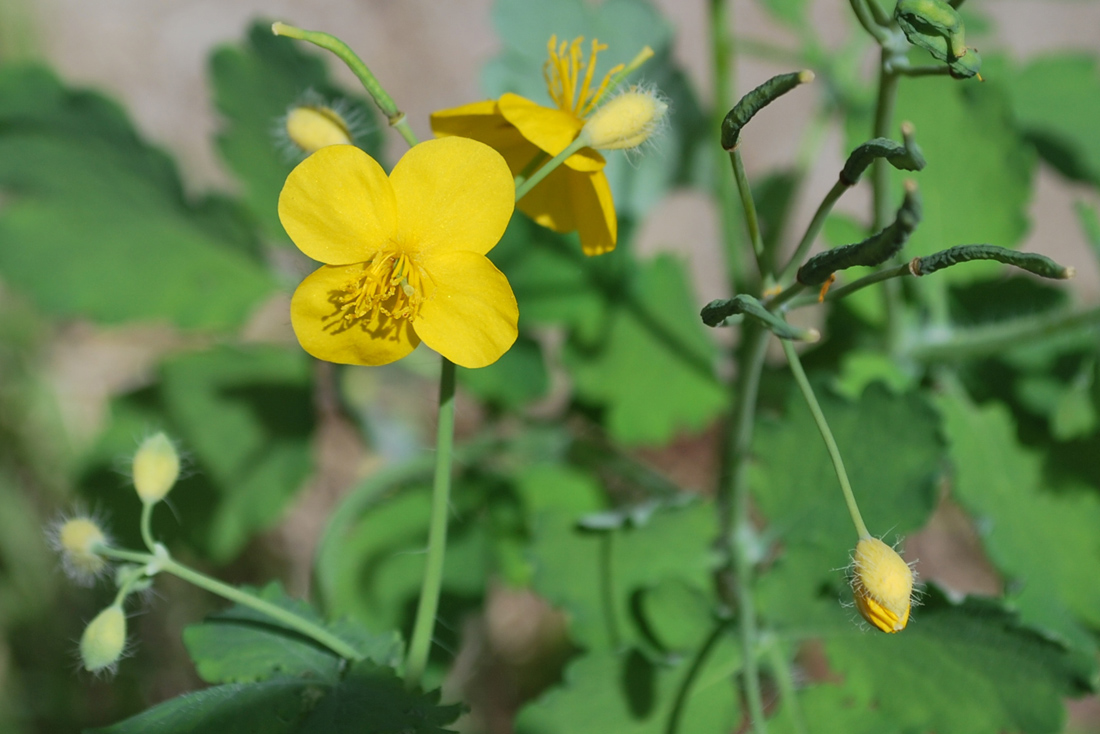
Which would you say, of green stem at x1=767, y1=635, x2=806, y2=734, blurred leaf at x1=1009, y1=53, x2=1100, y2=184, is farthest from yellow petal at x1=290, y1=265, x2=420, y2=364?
blurred leaf at x1=1009, y1=53, x2=1100, y2=184

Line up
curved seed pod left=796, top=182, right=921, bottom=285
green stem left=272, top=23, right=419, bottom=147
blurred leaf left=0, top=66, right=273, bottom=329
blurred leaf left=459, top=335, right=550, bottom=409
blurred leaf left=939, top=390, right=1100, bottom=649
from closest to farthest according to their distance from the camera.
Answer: curved seed pod left=796, top=182, right=921, bottom=285
green stem left=272, top=23, right=419, bottom=147
blurred leaf left=939, top=390, right=1100, bottom=649
blurred leaf left=0, top=66, right=273, bottom=329
blurred leaf left=459, top=335, right=550, bottom=409

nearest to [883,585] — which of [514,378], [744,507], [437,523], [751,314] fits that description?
[751,314]

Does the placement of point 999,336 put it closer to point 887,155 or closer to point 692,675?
point 692,675

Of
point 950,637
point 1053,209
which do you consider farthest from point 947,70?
point 1053,209

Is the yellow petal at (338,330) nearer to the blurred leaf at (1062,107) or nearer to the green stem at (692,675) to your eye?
the green stem at (692,675)

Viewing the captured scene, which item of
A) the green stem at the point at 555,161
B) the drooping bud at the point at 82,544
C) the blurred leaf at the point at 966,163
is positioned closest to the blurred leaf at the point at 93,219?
the drooping bud at the point at 82,544

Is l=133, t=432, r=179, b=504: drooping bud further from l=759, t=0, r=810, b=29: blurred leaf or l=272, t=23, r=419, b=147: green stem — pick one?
l=759, t=0, r=810, b=29: blurred leaf

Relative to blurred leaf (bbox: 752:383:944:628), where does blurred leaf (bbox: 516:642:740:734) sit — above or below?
below
